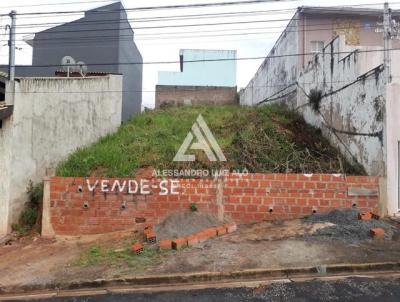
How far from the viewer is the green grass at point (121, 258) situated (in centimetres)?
555

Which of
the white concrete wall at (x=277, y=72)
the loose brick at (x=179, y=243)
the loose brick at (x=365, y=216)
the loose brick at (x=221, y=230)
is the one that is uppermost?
the white concrete wall at (x=277, y=72)

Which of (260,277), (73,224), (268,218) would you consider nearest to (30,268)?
(73,224)

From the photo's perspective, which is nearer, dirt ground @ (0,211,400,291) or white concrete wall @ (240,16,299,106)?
dirt ground @ (0,211,400,291)

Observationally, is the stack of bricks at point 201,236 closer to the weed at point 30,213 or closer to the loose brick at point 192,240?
the loose brick at point 192,240

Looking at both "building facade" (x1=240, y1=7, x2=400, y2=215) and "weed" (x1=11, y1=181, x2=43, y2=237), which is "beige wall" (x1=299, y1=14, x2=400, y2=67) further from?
"weed" (x1=11, y1=181, x2=43, y2=237)

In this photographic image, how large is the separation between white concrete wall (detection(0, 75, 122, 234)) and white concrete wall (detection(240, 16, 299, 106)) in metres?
7.43

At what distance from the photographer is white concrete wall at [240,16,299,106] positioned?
50.6 feet

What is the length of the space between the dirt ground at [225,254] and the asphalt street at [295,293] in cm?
50

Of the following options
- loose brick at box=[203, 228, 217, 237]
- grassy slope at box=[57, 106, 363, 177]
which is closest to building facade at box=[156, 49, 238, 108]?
grassy slope at box=[57, 106, 363, 177]

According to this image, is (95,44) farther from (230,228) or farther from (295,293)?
(295,293)

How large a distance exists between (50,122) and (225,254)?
5.42 meters

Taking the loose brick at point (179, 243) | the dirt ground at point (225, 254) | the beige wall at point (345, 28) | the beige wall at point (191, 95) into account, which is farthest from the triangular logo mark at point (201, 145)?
the beige wall at point (191, 95)

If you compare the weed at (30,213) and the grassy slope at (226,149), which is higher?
the grassy slope at (226,149)

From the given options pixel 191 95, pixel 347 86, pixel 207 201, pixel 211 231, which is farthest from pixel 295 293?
pixel 191 95
